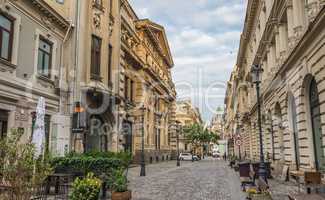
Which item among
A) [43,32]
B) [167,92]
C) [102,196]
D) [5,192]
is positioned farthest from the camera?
[167,92]

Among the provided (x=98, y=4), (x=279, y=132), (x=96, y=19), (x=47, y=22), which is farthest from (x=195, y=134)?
(x=47, y=22)

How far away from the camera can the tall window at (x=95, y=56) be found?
73.0 ft

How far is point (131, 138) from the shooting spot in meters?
34.9

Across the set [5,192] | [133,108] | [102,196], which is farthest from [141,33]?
[5,192]

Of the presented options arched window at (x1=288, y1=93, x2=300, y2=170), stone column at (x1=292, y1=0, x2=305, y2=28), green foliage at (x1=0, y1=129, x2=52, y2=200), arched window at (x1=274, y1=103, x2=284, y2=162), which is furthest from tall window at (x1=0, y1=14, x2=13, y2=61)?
arched window at (x1=274, y1=103, x2=284, y2=162)

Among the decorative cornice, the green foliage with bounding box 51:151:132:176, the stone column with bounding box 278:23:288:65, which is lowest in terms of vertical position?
the green foliage with bounding box 51:151:132:176

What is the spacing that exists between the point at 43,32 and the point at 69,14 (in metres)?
3.01

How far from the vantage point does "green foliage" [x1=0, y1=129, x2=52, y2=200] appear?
586cm

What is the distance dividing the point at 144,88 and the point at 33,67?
23.1 metres

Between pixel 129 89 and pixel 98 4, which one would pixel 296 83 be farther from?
pixel 129 89

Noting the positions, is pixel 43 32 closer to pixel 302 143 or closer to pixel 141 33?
pixel 302 143

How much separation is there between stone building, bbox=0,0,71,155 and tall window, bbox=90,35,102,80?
92.9 inches

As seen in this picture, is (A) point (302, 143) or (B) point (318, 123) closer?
(B) point (318, 123)

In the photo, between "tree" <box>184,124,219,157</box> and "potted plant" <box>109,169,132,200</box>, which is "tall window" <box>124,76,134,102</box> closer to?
"potted plant" <box>109,169,132,200</box>
